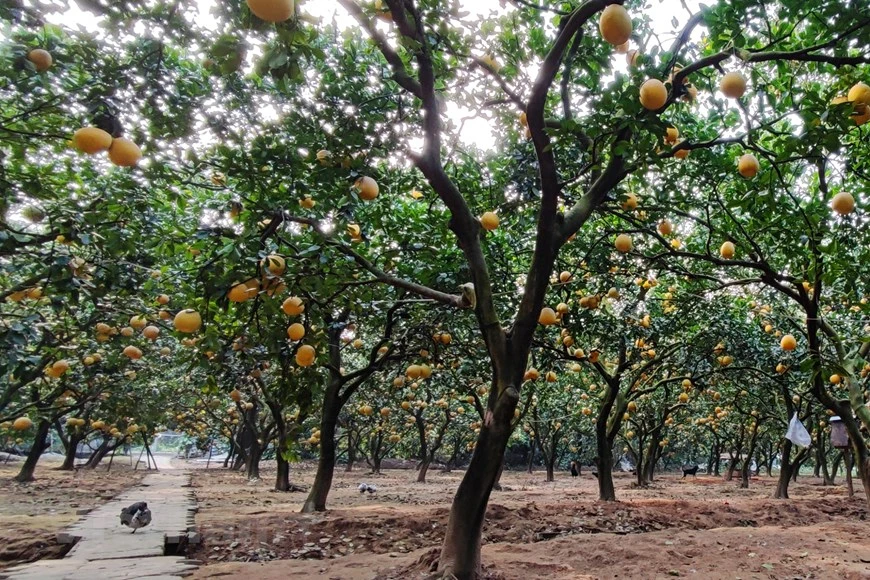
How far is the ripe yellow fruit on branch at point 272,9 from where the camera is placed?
207 centimetres

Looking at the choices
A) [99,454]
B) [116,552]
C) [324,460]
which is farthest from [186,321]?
[99,454]

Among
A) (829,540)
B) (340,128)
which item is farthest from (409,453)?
(340,128)

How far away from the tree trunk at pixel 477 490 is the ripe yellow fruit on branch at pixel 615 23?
8.06ft

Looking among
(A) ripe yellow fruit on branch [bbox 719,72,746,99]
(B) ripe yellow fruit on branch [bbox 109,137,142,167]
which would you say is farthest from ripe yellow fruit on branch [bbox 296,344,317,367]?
(A) ripe yellow fruit on branch [bbox 719,72,746,99]

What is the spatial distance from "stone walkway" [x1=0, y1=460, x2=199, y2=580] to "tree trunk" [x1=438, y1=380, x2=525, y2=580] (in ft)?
9.15

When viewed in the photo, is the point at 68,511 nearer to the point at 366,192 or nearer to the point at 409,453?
the point at 366,192

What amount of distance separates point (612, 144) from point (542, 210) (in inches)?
34.2

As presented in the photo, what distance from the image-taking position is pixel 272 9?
2.11m

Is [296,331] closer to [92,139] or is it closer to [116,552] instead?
[92,139]

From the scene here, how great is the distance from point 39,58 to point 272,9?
256 cm

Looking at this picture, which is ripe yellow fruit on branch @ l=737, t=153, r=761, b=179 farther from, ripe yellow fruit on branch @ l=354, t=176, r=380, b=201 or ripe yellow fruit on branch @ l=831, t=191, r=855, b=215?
ripe yellow fruit on branch @ l=354, t=176, r=380, b=201

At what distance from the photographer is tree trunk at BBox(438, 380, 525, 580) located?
3928 mm

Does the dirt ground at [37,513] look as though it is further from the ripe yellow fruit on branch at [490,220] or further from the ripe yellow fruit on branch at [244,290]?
the ripe yellow fruit on branch at [490,220]

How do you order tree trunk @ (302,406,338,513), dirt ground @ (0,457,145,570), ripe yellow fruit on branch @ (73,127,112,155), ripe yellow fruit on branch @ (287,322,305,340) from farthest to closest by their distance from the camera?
tree trunk @ (302,406,338,513)
dirt ground @ (0,457,145,570)
ripe yellow fruit on branch @ (287,322,305,340)
ripe yellow fruit on branch @ (73,127,112,155)
